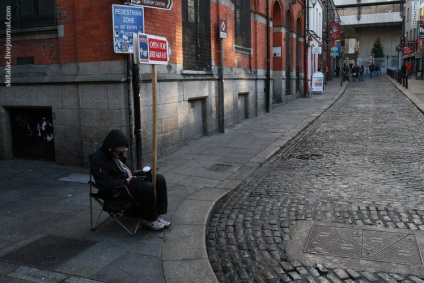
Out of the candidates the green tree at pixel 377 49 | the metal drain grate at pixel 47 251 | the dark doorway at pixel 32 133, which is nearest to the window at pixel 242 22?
the dark doorway at pixel 32 133

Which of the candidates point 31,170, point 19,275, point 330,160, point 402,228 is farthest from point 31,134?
point 402,228

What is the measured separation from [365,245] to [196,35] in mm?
7925

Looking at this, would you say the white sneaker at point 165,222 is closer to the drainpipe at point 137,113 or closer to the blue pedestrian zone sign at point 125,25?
the drainpipe at point 137,113

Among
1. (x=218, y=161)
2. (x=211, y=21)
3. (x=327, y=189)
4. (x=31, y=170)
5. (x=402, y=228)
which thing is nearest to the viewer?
(x=402, y=228)

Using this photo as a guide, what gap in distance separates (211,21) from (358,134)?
5364 millimetres

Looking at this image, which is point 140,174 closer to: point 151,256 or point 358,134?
point 151,256

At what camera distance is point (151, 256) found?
170 inches

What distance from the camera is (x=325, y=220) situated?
17.7 ft

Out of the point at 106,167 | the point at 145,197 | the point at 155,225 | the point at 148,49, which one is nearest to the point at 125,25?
the point at 148,49

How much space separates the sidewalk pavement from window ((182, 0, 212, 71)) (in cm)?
279

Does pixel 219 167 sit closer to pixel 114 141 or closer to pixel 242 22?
pixel 114 141

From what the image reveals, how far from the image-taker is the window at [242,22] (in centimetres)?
1461

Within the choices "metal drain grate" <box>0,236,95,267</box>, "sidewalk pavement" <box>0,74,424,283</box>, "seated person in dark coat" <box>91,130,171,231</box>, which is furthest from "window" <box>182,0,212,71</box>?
"metal drain grate" <box>0,236,95,267</box>

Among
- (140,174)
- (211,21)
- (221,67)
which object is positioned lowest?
(140,174)
